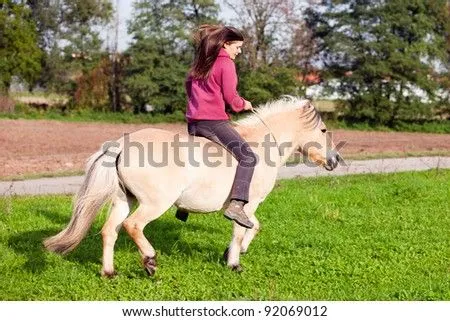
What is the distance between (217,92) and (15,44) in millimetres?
41347

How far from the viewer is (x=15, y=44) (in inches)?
1710

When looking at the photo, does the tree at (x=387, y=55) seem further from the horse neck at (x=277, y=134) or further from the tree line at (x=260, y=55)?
the horse neck at (x=277, y=134)

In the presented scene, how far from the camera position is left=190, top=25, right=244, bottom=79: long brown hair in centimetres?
591

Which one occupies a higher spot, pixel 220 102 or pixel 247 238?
pixel 220 102

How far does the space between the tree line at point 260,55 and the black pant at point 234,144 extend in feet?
105

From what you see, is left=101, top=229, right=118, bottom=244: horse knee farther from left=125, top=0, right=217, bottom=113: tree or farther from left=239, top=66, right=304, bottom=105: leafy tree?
left=125, top=0, right=217, bottom=113: tree

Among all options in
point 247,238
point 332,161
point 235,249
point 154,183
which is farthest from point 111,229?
point 332,161

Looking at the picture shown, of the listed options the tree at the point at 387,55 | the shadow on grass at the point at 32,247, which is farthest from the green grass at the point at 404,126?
the shadow on grass at the point at 32,247

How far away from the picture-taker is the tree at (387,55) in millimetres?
40866

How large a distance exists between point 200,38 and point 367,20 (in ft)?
127

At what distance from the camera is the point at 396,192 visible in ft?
35.6

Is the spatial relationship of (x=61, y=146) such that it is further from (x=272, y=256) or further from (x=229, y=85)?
(x=229, y=85)

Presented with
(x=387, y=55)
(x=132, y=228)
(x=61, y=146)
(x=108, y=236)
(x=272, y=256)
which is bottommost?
(x=61, y=146)

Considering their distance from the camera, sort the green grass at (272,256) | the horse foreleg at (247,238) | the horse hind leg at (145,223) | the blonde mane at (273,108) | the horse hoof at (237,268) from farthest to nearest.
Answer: the horse foreleg at (247,238)
the blonde mane at (273,108)
the horse hoof at (237,268)
the horse hind leg at (145,223)
the green grass at (272,256)
